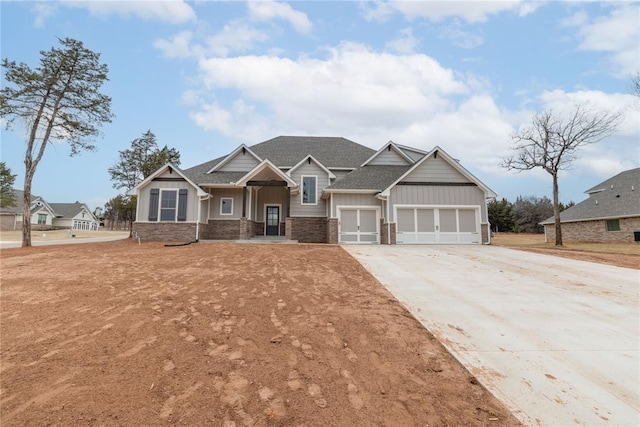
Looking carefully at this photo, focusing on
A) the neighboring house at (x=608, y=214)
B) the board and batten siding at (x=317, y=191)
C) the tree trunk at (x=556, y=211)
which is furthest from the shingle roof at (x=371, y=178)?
the neighboring house at (x=608, y=214)

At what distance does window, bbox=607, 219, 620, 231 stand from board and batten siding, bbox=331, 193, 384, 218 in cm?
2041

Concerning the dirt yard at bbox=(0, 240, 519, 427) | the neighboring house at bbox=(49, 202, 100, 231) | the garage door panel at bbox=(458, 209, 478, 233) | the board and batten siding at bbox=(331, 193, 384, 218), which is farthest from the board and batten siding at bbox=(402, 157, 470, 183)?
the neighboring house at bbox=(49, 202, 100, 231)

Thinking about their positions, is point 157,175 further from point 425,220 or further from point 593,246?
point 593,246

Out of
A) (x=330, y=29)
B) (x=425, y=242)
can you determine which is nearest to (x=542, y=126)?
(x=425, y=242)

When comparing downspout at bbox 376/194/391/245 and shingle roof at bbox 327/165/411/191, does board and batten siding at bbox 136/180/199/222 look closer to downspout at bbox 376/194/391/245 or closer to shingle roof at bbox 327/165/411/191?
shingle roof at bbox 327/165/411/191

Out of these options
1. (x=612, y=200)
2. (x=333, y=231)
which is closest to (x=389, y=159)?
(x=333, y=231)

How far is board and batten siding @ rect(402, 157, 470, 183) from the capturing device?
54.0 ft

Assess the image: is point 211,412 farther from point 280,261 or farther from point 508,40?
point 508,40

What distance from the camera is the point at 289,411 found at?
2.52 meters

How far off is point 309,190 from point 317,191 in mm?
Result: 533

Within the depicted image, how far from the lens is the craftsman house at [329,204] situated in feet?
53.4

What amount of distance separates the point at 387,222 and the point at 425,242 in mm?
2399

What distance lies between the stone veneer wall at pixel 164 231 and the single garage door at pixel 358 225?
858cm

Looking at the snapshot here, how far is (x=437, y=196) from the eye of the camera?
Answer: 16344 mm
